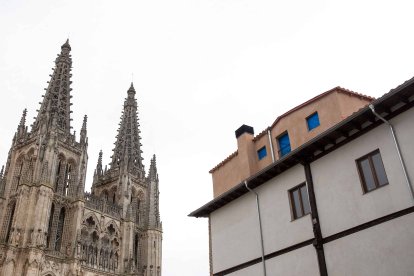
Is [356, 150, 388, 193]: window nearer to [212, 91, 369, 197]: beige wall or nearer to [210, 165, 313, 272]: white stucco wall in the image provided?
[210, 165, 313, 272]: white stucco wall

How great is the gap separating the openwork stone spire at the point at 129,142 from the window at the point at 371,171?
54.3 metres

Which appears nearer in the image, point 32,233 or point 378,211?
point 378,211

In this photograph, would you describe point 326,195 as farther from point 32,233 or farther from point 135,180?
point 135,180

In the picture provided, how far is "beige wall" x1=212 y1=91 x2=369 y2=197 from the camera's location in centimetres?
1908

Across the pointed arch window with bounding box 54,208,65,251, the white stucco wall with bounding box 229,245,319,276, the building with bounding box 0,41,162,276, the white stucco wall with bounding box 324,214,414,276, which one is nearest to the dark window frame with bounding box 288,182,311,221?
the white stucco wall with bounding box 229,245,319,276

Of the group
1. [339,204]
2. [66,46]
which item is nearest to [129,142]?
[66,46]

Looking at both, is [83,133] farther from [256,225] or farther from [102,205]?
[256,225]

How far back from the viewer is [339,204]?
1561 centimetres

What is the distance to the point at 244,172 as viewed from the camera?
22578 millimetres

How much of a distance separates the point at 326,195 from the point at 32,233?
38747 millimetres

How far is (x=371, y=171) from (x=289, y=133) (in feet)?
21.5

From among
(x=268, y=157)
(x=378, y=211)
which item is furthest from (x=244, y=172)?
(x=378, y=211)

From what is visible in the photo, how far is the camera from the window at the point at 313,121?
1986cm

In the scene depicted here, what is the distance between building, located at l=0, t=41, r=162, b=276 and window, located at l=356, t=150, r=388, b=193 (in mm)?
38982
